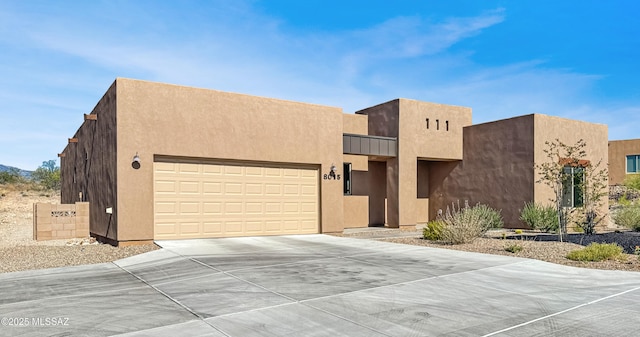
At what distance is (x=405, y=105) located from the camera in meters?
18.9

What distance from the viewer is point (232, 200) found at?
14266 mm

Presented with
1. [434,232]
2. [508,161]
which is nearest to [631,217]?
[508,161]

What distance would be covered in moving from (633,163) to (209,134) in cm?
4012

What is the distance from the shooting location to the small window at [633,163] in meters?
38.7

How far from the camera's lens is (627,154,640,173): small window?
38.7 metres

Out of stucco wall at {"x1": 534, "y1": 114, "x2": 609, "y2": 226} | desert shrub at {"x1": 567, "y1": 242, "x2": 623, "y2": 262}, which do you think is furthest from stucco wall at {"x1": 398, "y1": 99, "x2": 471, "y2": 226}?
desert shrub at {"x1": 567, "y1": 242, "x2": 623, "y2": 262}

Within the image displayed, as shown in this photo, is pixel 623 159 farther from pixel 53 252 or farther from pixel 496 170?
pixel 53 252

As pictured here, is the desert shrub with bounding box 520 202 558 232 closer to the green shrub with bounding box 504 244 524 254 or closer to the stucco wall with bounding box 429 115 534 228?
the stucco wall with bounding box 429 115 534 228

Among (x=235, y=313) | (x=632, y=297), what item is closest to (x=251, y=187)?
(x=235, y=313)

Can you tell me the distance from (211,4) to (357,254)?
31.1ft

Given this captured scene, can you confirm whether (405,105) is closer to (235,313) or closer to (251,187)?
(251,187)

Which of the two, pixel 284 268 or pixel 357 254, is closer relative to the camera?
pixel 284 268

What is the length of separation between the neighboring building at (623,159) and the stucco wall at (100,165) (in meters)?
41.6

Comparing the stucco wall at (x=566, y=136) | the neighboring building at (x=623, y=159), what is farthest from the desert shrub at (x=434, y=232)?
the neighboring building at (x=623, y=159)
